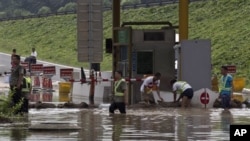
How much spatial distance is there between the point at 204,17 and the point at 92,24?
4082 centimetres

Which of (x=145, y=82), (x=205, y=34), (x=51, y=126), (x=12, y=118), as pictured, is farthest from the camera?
(x=205, y=34)

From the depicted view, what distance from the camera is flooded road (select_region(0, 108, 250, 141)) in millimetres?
17266

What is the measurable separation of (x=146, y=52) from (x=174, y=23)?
4300 cm

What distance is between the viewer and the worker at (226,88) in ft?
90.9

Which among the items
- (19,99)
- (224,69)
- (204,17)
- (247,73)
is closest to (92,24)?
(224,69)

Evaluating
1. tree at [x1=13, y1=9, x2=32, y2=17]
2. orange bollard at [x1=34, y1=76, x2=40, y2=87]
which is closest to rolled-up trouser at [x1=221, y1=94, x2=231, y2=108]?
orange bollard at [x1=34, y1=76, x2=40, y2=87]

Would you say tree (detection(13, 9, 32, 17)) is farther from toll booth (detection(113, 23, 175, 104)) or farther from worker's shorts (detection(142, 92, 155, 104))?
worker's shorts (detection(142, 92, 155, 104))

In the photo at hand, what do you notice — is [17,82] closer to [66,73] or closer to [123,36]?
[123,36]

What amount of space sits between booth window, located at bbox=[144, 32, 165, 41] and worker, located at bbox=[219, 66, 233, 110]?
3911 mm

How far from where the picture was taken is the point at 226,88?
27703 millimetres

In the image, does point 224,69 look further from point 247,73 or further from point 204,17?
point 204,17

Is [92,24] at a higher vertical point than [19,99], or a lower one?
higher

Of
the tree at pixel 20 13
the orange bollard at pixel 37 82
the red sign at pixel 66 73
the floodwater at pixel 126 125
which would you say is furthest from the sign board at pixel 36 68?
the tree at pixel 20 13

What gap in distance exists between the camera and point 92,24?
33.1 meters
